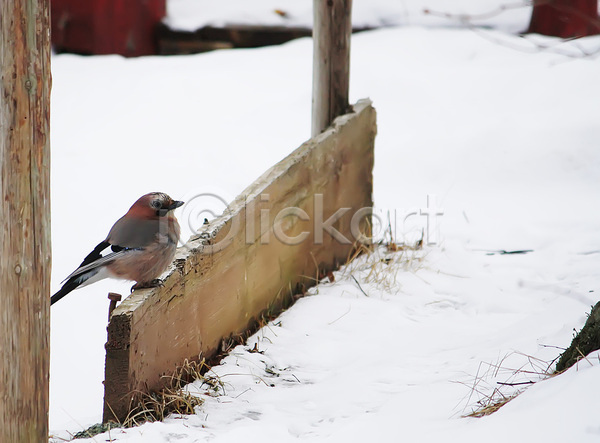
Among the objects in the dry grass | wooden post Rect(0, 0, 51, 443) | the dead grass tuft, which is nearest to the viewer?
wooden post Rect(0, 0, 51, 443)

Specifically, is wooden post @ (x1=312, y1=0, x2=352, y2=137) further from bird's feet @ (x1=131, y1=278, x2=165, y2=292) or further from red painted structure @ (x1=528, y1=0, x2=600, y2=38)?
red painted structure @ (x1=528, y1=0, x2=600, y2=38)

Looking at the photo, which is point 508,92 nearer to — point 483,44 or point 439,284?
point 483,44

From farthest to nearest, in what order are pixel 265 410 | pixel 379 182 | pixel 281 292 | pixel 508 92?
1. pixel 508 92
2. pixel 379 182
3. pixel 281 292
4. pixel 265 410

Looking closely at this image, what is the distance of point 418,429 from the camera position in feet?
9.66

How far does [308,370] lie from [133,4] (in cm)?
634

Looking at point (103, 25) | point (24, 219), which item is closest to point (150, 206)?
point (24, 219)

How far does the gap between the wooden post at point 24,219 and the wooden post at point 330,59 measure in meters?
3.16

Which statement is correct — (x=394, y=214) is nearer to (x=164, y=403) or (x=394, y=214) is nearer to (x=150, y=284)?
(x=150, y=284)

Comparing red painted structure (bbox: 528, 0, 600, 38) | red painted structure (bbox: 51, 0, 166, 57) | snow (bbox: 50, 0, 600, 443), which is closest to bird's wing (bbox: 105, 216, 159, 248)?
snow (bbox: 50, 0, 600, 443)

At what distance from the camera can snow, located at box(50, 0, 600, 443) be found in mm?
3367

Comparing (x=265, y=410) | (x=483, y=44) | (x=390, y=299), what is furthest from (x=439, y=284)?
(x=483, y=44)

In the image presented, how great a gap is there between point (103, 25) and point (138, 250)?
6046 millimetres

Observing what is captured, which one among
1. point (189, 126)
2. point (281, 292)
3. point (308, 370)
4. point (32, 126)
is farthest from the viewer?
point (189, 126)

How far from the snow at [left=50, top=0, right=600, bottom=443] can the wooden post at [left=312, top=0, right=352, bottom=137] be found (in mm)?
1139
